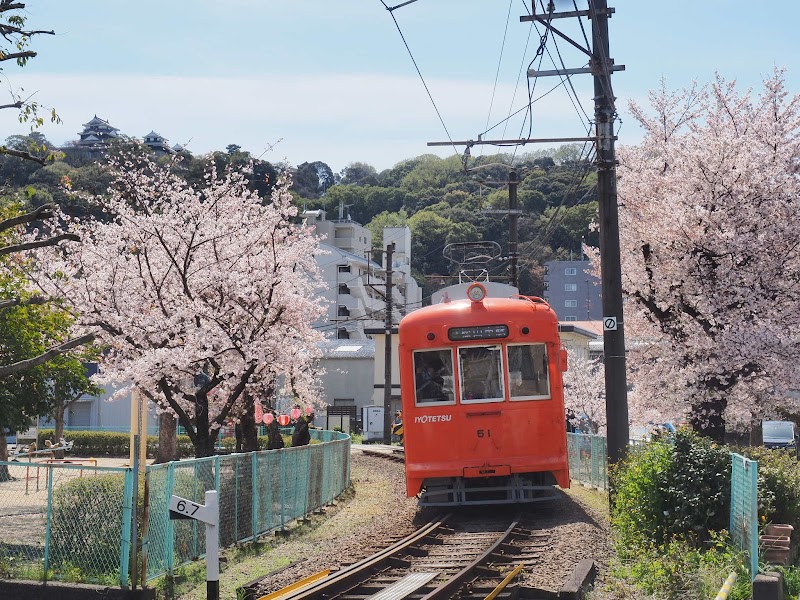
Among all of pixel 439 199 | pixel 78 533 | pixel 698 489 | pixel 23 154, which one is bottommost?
pixel 78 533

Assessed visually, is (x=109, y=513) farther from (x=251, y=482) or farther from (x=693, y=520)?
(x=693, y=520)

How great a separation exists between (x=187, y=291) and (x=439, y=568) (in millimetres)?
8620

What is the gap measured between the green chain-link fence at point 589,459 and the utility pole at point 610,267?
3635 mm

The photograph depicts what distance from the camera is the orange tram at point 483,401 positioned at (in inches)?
565

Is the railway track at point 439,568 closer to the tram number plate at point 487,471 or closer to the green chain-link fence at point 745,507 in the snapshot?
the tram number plate at point 487,471

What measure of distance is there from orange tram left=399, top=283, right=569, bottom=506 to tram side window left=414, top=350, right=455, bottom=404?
0.01 meters

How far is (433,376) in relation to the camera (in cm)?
1477

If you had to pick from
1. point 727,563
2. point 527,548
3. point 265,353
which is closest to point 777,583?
point 727,563

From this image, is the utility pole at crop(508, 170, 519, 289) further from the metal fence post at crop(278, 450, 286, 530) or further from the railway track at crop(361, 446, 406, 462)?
the metal fence post at crop(278, 450, 286, 530)

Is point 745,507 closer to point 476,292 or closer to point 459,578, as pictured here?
point 459,578

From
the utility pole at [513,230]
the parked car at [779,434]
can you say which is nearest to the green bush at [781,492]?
the utility pole at [513,230]

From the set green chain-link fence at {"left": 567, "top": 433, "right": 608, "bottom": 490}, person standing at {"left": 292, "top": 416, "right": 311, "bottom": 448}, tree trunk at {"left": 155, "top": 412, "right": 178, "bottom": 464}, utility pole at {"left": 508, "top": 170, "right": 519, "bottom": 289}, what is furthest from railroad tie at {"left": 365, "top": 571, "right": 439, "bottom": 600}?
utility pole at {"left": 508, "top": 170, "right": 519, "bottom": 289}

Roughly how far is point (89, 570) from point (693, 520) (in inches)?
258

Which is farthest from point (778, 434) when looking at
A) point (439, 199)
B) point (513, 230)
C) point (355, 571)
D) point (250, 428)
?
point (439, 199)
